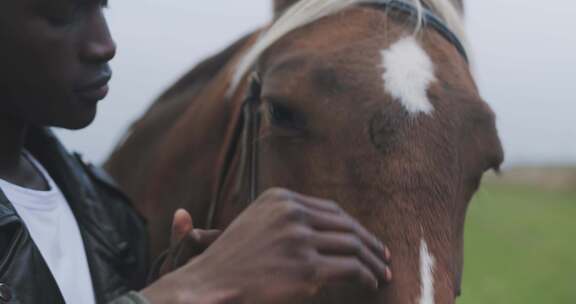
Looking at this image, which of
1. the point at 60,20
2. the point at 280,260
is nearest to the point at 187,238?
the point at 280,260

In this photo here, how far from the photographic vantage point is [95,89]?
78.4 inches

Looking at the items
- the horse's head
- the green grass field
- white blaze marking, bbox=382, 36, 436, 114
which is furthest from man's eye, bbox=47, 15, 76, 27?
the green grass field

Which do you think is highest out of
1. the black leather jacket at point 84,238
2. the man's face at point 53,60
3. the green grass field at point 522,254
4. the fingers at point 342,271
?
the man's face at point 53,60

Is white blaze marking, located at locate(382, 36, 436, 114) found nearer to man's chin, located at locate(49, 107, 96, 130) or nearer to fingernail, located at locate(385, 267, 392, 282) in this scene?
fingernail, located at locate(385, 267, 392, 282)

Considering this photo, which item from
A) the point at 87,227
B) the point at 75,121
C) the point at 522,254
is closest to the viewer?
the point at 75,121

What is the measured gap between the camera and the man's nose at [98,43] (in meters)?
1.94

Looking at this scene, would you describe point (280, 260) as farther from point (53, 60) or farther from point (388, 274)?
point (53, 60)

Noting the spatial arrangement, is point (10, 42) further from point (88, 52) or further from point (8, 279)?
point (8, 279)

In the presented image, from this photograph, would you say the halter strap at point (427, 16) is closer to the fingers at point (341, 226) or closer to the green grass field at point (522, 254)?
the fingers at point (341, 226)

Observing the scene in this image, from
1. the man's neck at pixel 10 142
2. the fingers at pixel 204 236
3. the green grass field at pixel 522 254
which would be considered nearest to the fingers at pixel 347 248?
the fingers at pixel 204 236

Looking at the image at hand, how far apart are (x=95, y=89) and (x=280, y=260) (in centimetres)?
73

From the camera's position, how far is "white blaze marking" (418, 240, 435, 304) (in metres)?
1.73

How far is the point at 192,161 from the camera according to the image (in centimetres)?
283

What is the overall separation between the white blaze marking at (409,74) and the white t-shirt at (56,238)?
95cm
